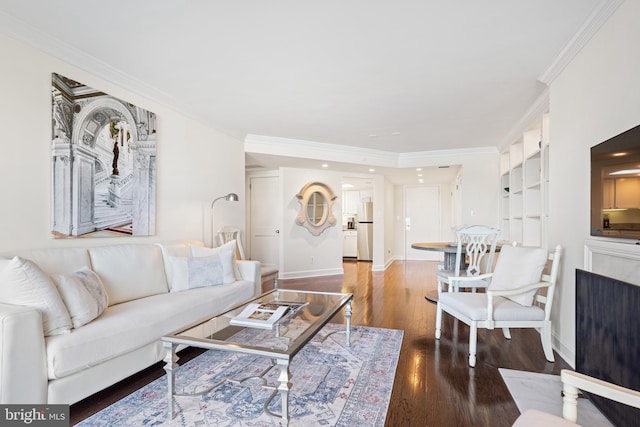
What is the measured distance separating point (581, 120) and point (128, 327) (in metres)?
3.36

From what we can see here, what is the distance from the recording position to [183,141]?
3727 mm

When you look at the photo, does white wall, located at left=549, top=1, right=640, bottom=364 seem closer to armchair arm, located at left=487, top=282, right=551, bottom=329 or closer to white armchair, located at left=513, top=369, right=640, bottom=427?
armchair arm, located at left=487, top=282, right=551, bottom=329

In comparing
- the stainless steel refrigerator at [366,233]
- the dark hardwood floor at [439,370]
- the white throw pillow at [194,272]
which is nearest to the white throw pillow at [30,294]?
the dark hardwood floor at [439,370]

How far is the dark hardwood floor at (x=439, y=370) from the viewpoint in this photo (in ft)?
5.94

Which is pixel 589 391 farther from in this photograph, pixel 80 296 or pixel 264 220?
pixel 264 220

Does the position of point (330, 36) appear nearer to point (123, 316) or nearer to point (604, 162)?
point (604, 162)

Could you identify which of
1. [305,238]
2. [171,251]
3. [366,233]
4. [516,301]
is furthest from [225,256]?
[366,233]

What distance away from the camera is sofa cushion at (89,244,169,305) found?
252 centimetres

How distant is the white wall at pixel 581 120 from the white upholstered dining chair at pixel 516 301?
153 mm

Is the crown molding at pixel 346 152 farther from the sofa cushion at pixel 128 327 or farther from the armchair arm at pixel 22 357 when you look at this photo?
the armchair arm at pixel 22 357

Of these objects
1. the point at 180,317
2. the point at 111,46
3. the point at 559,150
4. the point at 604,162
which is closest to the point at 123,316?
the point at 180,317

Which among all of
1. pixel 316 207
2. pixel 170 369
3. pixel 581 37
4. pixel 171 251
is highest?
pixel 581 37

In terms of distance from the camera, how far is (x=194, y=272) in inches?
118

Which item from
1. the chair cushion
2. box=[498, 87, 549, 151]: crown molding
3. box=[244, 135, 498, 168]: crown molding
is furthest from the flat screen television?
box=[244, 135, 498, 168]: crown molding
